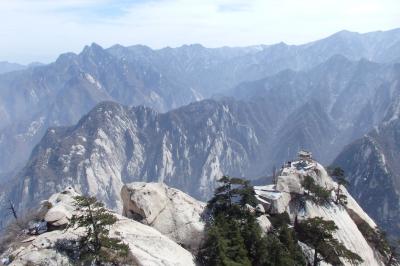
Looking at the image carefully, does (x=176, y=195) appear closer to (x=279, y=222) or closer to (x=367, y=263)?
(x=279, y=222)

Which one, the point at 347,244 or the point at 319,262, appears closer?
the point at 319,262

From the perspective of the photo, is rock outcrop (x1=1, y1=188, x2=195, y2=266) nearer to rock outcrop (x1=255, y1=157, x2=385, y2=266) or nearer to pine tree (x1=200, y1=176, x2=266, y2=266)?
pine tree (x1=200, y1=176, x2=266, y2=266)

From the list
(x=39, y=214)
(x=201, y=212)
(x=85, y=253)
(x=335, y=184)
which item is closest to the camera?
(x=85, y=253)

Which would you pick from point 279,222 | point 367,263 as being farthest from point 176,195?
point 367,263

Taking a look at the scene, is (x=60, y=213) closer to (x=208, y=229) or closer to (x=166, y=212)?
(x=166, y=212)

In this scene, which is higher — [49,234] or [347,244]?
[49,234]
